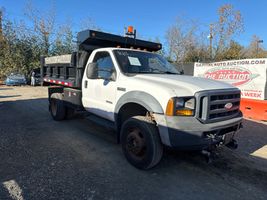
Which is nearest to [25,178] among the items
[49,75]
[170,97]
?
[170,97]

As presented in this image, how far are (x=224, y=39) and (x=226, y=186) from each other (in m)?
26.1

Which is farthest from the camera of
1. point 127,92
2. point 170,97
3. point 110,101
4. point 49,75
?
point 49,75

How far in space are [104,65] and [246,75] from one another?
631cm

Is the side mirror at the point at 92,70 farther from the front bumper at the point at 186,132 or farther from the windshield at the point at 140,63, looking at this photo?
the front bumper at the point at 186,132

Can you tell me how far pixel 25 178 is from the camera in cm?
342

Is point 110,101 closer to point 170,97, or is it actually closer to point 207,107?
point 170,97

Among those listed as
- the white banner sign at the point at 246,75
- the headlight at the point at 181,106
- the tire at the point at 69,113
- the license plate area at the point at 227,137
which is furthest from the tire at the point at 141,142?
the white banner sign at the point at 246,75

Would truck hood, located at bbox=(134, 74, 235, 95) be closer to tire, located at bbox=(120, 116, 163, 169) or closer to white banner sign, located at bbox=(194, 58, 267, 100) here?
tire, located at bbox=(120, 116, 163, 169)

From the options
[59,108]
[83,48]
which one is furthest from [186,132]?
[59,108]

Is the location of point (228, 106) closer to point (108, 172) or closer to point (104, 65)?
point (108, 172)

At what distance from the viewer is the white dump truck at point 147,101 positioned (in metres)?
3.26

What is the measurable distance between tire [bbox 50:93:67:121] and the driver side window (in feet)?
7.87

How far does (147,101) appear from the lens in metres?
3.54

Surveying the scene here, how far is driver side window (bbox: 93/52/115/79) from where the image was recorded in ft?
14.8
